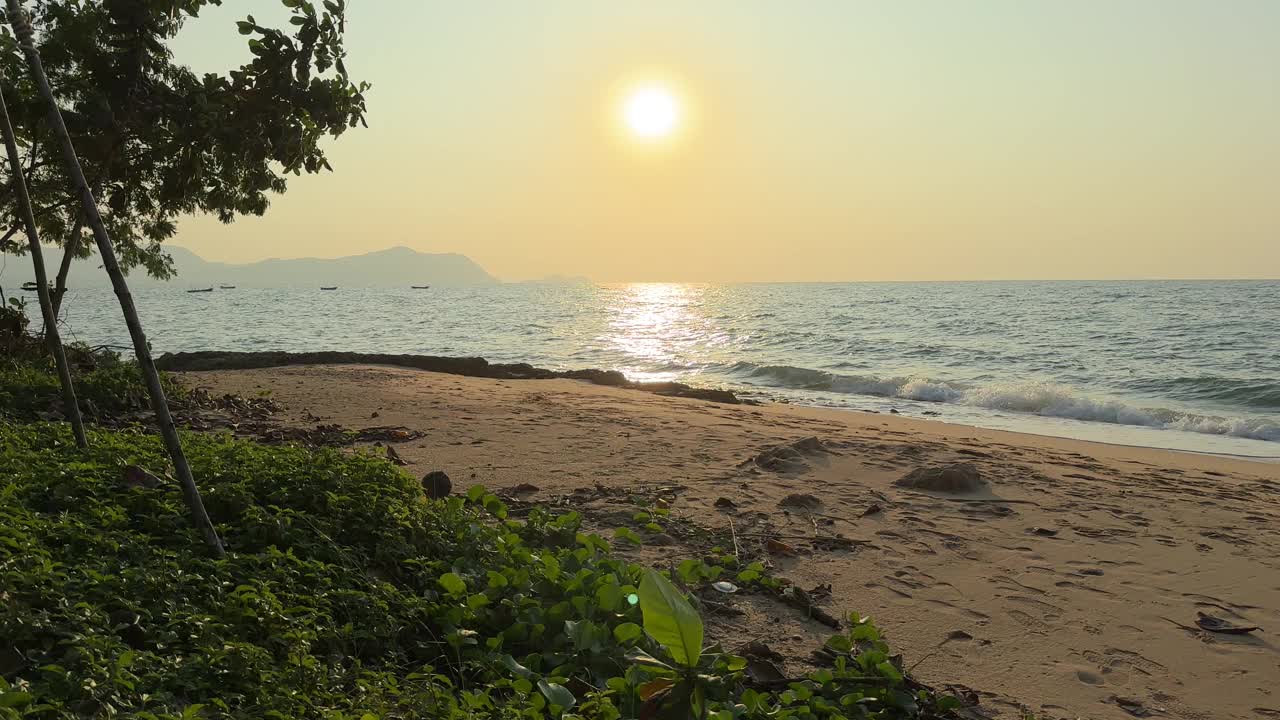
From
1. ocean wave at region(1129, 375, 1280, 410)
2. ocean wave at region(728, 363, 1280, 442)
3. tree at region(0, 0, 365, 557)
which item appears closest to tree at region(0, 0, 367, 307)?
tree at region(0, 0, 365, 557)

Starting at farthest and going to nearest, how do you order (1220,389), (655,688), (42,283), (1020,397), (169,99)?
(1220,389) < (1020,397) < (169,99) < (42,283) < (655,688)

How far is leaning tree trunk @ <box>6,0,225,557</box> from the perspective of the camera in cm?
339

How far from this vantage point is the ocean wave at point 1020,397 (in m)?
13.9

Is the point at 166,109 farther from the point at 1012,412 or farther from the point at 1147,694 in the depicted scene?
the point at 1012,412

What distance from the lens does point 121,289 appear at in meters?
3.62

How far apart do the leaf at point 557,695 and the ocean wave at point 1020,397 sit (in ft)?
47.9

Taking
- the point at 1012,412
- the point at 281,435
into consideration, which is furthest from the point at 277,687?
the point at 1012,412

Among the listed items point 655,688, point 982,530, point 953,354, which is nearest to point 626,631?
point 655,688

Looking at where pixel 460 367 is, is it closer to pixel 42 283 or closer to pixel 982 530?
pixel 42 283

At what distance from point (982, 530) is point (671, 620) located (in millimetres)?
4996

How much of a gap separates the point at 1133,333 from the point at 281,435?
31622 mm

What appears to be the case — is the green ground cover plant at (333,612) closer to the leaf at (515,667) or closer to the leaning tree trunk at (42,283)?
the leaf at (515,667)

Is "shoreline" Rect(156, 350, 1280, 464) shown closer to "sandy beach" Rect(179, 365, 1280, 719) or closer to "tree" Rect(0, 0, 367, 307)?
"sandy beach" Rect(179, 365, 1280, 719)

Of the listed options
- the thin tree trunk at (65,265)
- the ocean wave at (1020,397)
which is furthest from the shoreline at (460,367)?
the thin tree trunk at (65,265)
